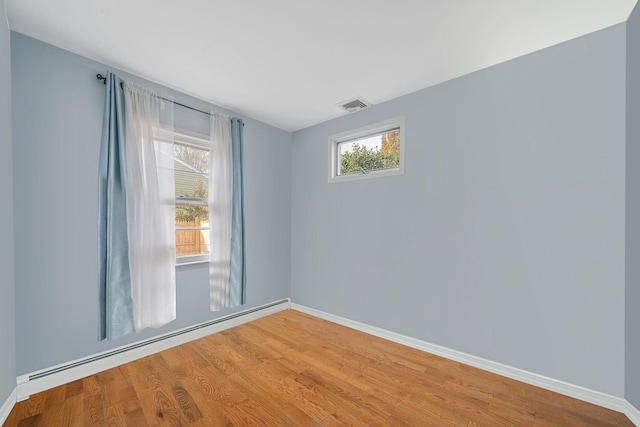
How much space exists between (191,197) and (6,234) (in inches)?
52.5

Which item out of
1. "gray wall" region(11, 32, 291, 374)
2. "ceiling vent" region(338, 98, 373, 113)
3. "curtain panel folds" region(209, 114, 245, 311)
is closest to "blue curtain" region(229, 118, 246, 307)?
"curtain panel folds" region(209, 114, 245, 311)

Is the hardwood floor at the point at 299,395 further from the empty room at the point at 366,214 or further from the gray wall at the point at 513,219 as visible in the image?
the gray wall at the point at 513,219

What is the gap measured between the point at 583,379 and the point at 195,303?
3.31 metres

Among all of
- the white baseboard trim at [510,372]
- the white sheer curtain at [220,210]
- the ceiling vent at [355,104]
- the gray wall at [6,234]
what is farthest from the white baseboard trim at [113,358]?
the ceiling vent at [355,104]

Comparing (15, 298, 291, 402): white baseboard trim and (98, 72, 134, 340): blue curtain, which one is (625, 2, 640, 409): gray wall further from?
(98, 72, 134, 340): blue curtain

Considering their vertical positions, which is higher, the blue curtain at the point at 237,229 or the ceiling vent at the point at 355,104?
the ceiling vent at the point at 355,104

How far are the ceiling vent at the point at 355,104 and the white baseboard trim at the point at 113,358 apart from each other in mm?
2757

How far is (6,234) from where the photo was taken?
1.54 metres

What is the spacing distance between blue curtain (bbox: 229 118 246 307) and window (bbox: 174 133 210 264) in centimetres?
29

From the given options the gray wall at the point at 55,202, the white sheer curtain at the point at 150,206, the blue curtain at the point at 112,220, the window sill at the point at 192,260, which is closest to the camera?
the gray wall at the point at 55,202

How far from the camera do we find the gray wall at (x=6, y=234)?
57.5 inches

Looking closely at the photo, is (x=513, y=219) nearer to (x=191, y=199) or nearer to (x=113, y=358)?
(x=191, y=199)

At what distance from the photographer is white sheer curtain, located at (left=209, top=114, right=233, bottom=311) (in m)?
2.78

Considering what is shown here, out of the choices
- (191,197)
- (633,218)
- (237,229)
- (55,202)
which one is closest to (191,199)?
(191,197)
